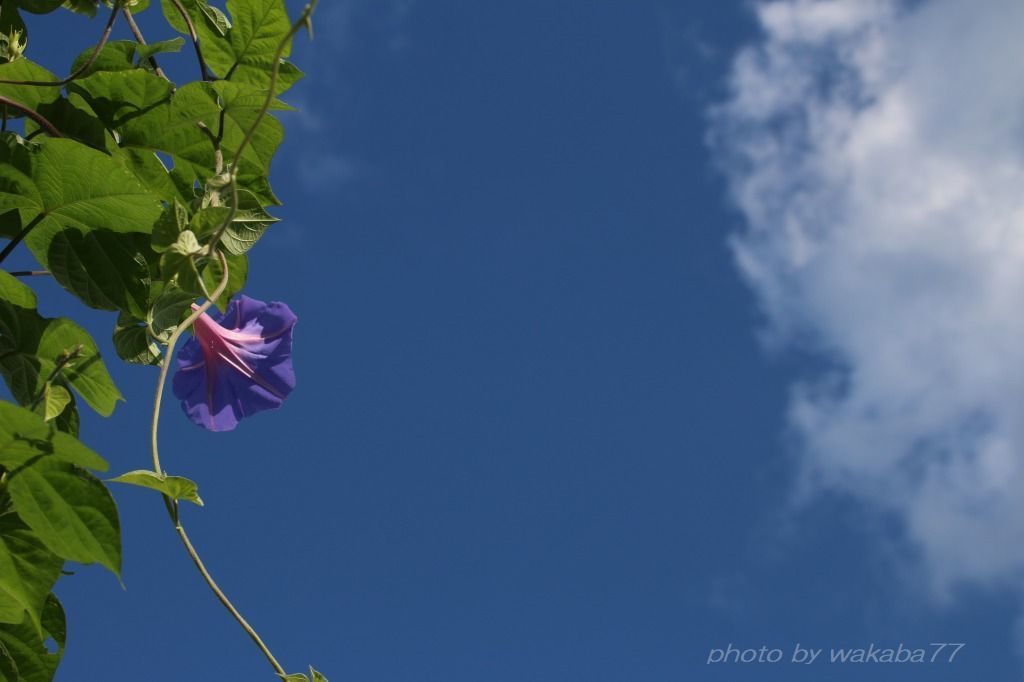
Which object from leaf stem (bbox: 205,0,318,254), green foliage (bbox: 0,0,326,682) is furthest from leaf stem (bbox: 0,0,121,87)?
leaf stem (bbox: 205,0,318,254)

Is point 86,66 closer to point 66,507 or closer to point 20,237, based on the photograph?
point 20,237

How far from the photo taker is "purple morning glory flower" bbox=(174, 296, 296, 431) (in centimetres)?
129

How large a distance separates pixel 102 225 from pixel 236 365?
0.30 meters

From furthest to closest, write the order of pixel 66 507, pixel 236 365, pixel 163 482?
pixel 236 365
pixel 163 482
pixel 66 507

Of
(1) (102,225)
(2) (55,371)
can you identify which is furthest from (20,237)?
(2) (55,371)

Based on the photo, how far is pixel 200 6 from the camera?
1.27 meters

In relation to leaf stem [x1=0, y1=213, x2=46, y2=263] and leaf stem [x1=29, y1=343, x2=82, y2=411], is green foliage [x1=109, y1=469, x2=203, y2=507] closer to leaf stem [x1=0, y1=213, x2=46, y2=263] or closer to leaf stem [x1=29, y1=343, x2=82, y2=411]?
leaf stem [x1=29, y1=343, x2=82, y2=411]

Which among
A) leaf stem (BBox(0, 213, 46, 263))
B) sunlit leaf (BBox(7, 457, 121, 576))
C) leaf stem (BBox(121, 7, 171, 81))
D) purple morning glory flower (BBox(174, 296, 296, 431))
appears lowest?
sunlit leaf (BBox(7, 457, 121, 576))

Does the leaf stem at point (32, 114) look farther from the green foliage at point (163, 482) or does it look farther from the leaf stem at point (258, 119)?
the green foliage at point (163, 482)

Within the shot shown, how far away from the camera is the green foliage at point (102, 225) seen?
2.91ft

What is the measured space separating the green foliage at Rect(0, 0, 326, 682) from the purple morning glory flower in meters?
0.08

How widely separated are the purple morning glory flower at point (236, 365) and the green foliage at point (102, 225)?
0.27ft

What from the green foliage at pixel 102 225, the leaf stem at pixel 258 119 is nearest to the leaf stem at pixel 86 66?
the green foliage at pixel 102 225

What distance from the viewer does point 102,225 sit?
1056 millimetres
